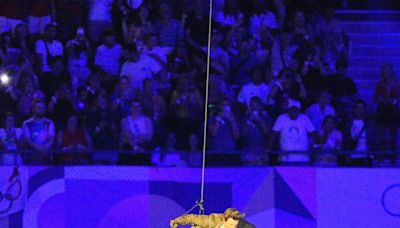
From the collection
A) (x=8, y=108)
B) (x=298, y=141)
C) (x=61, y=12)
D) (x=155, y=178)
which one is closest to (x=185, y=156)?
(x=155, y=178)

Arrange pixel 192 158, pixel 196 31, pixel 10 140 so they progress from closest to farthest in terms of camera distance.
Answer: pixel 192 158
pixel 10 140
pixel 196 31

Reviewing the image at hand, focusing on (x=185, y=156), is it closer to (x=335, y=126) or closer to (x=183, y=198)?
(x=183, y=198)

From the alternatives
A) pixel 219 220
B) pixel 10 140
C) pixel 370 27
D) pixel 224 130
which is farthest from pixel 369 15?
pixel 219 220

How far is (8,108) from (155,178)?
1.91 m

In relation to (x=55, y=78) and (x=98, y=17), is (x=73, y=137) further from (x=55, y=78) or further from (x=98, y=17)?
(x=98, y=17)

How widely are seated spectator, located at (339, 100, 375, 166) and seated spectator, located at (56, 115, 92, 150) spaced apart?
9.21 ft

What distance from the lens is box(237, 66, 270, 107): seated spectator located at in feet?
41.0

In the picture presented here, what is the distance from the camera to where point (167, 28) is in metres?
13.2

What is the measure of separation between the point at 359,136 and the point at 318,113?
57cm

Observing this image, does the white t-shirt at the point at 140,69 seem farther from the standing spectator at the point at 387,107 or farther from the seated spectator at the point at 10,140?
the standing spectator at the point at 387,107

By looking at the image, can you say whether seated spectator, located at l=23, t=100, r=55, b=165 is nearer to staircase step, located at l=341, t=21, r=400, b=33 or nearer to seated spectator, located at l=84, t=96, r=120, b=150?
seated spectator, located at l=84, t=96, r=120, b=150

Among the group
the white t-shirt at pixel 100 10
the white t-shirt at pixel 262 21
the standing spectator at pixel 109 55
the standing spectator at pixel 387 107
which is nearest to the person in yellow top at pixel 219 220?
the standing spectator at pixel 387 107

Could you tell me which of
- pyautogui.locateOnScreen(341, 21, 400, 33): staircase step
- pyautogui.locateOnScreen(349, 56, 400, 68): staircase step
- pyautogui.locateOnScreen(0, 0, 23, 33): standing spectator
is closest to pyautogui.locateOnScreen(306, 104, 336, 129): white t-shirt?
pyautogui.locateOnScreen(349, 56, 400, 68): staircase step

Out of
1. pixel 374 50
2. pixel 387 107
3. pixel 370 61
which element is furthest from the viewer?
pixel 374 50
